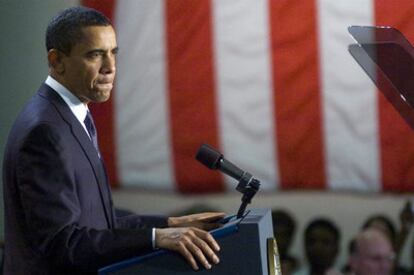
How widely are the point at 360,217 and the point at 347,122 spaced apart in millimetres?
292

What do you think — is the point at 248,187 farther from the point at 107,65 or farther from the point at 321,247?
the point at 321,247

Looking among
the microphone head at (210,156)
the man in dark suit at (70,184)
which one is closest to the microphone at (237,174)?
the microphone head at (210,156)

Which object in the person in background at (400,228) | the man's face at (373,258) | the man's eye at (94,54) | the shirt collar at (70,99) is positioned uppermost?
the man's eye at (94,54)

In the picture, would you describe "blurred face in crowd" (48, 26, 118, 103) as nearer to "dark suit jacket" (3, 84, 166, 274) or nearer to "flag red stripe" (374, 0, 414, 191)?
"dark suit jacket" (3, 84, 166, 274)

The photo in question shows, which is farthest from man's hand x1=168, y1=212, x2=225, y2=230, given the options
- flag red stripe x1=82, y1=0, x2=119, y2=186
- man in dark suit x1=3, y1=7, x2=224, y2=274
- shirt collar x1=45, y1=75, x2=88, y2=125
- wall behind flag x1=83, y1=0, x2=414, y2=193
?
flag red stripe x1=82, y1=0, x2=119, y2=186

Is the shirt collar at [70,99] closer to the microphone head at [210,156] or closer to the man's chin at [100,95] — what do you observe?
the man's chin at [100,95]

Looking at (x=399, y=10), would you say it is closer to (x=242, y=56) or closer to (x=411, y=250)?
(x=242, y=56)

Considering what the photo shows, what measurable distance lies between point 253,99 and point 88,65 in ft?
4.60

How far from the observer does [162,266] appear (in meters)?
1.52

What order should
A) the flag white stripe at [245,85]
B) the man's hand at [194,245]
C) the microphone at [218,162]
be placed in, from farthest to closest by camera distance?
the flag white stripe at [245,85], the microphone at [218,162], the man's hand at [194,245]

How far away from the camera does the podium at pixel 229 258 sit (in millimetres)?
1501

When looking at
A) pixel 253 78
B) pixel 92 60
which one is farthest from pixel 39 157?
pixel 253 78

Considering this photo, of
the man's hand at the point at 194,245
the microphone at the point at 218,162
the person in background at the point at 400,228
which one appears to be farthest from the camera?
the person in background at the point at 400,228

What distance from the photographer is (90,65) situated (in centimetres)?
167
